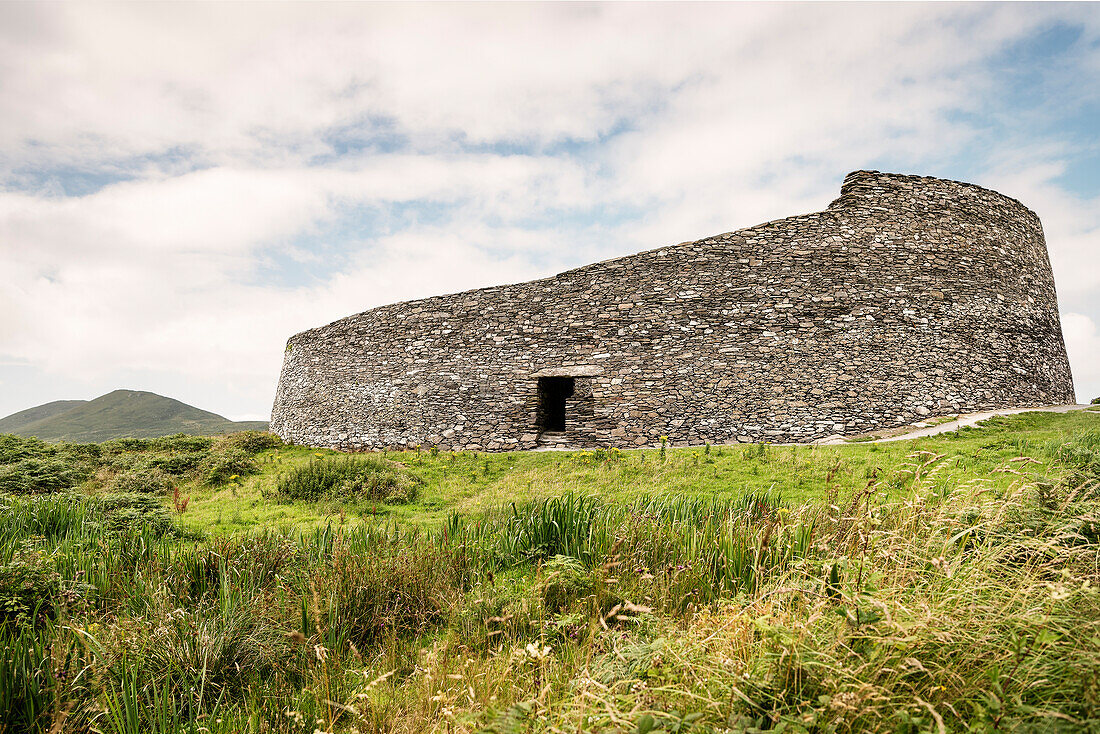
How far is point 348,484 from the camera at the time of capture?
9.80m

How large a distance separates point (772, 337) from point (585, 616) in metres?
12.7

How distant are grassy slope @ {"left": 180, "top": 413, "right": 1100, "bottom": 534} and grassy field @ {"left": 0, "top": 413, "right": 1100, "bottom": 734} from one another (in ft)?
1.19

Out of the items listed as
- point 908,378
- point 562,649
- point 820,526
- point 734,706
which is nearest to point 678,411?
point 908,378

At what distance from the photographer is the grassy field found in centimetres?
222

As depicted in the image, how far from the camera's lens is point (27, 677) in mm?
3023

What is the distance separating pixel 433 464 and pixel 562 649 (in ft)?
34.7

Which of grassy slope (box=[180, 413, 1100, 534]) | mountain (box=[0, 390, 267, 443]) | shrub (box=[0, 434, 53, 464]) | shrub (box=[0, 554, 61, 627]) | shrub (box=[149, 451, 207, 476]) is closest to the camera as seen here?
shrub (box=[0, 554, 61, 627])

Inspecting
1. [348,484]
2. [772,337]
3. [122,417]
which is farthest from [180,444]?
[122,417]

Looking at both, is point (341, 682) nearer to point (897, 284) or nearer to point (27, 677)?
point (27, 677)

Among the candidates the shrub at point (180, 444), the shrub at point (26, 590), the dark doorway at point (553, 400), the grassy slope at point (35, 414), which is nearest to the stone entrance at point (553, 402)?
the dark doorway at point (553, 400)

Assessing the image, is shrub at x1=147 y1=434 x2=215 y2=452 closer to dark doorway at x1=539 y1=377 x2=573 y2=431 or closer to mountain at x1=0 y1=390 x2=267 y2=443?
dark doorway at x1=539 y1=377 x2=573 y2=431

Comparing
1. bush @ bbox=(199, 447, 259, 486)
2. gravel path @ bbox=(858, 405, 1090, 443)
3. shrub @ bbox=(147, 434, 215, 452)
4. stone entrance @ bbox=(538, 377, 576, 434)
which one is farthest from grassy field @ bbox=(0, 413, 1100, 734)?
shrub @ bbox=(147, 434, 215, 452)

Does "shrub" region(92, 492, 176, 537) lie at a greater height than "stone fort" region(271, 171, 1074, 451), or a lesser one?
lesser

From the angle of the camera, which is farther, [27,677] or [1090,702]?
[27,677]
